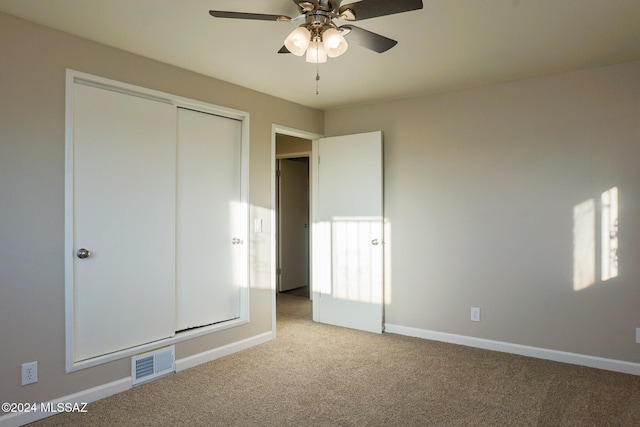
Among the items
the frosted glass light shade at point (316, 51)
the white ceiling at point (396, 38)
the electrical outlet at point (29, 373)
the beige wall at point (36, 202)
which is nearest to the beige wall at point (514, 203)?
the white ceiling at point (396, 38)

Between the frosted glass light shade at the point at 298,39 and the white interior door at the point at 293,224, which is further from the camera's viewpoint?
the white interior door at the point at 293,224

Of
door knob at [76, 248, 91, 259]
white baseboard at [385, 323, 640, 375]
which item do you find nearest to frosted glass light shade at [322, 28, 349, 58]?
door knob at [76, 248, 91, 259]

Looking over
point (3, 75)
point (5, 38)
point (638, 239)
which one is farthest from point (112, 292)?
point (638, 239)

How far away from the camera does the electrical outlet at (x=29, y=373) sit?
2.42 meters

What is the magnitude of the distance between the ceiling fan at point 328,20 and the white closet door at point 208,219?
1.64 m

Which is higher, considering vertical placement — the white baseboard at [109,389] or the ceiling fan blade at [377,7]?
the ceiling fan blade at [377,7]

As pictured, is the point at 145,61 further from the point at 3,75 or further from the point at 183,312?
the point at 183,312

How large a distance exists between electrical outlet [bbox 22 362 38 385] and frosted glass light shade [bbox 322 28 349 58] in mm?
2530

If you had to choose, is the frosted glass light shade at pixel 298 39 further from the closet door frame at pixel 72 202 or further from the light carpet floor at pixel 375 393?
the light carpet floor at pixel 375 393

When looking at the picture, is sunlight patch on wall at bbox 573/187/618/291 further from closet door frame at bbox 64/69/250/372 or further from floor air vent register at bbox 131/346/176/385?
floor air vent register at bbox 131/346/176/385

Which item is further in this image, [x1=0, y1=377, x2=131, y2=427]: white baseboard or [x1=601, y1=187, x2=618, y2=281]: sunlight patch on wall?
[x1=601, y1=187, x2=618, y2=281]: sunlight patch on wall

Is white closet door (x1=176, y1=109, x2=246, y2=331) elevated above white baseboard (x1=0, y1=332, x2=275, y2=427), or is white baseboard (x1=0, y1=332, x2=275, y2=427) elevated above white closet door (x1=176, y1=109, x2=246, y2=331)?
white closet door (x1=176, y1=109, x2=246, y2=331)

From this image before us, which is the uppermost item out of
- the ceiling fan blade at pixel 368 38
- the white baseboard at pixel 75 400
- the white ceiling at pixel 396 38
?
the white ceiling at pixel 396 38

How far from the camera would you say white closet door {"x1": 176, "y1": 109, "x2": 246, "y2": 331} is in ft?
11.0
